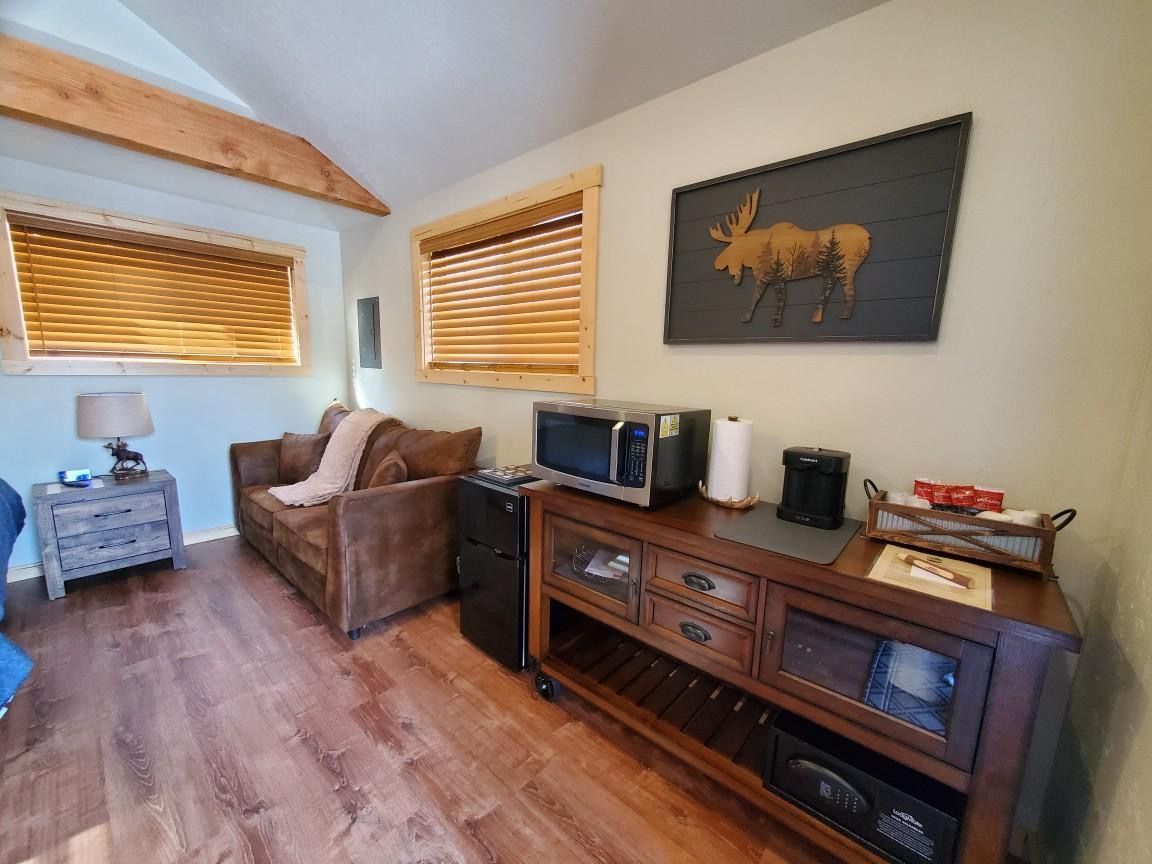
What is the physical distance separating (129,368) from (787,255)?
3.66 metres

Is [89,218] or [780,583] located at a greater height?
[89,218]

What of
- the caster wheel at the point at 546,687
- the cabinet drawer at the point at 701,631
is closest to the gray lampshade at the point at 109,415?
the caster wheel at the point at 546,687

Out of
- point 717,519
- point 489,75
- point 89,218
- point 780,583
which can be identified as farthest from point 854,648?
point 89,218

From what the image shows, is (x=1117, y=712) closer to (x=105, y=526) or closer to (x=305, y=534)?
(x=305, y=534)

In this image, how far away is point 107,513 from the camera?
2363mm

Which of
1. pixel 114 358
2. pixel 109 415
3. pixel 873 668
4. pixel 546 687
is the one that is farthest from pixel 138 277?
pixel 873 668

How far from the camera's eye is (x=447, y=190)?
2537 millimetres

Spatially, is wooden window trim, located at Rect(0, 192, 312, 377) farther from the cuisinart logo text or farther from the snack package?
the cuisinart logo text

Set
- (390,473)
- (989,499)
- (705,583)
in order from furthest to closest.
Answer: (390,473), (705,583), (989,499)

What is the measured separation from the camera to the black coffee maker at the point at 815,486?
120 cm

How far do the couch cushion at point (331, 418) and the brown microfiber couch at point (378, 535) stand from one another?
2.00 feet

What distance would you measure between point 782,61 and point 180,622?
3410mm

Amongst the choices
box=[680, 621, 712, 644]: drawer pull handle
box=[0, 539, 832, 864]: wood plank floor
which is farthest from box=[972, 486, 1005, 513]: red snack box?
box=[0, 539, 832, 864]: wood plank floor

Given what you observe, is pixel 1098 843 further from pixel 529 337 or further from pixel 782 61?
pixel 529 337
